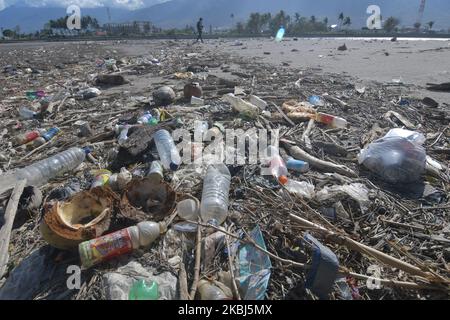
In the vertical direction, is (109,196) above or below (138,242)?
above

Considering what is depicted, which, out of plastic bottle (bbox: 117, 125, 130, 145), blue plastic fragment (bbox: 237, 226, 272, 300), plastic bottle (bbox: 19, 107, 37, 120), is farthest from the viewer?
plastic bottle (bbox: 19, 107, 37, 120)

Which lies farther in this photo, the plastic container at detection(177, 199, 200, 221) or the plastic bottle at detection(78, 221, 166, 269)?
the plastic container at detection(177, 199, 200, 221)

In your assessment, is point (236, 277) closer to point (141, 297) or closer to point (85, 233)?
point (141, 297)

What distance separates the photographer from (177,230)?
2230 millimetres

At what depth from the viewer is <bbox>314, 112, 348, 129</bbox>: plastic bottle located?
4426 millimetres

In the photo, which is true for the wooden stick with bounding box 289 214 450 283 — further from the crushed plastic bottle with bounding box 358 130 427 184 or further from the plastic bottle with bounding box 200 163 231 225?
the crushed plastic bottle with bounding box 358 130 427 184

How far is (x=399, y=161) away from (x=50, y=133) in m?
4.84

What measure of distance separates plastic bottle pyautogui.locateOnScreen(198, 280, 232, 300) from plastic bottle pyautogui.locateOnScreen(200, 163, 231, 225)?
1.88 feet

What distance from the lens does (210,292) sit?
1743mm

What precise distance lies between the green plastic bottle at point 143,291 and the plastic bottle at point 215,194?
2.33ft

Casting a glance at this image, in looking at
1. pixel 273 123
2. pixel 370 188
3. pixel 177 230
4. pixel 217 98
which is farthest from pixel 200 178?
pixel 217 98

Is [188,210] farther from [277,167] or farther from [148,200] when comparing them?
[277,167]

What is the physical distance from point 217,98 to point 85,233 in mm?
4877

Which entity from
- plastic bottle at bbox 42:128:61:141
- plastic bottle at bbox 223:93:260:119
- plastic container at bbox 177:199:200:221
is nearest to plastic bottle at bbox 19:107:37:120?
plastic bottle at bbox 42:128:61:141
